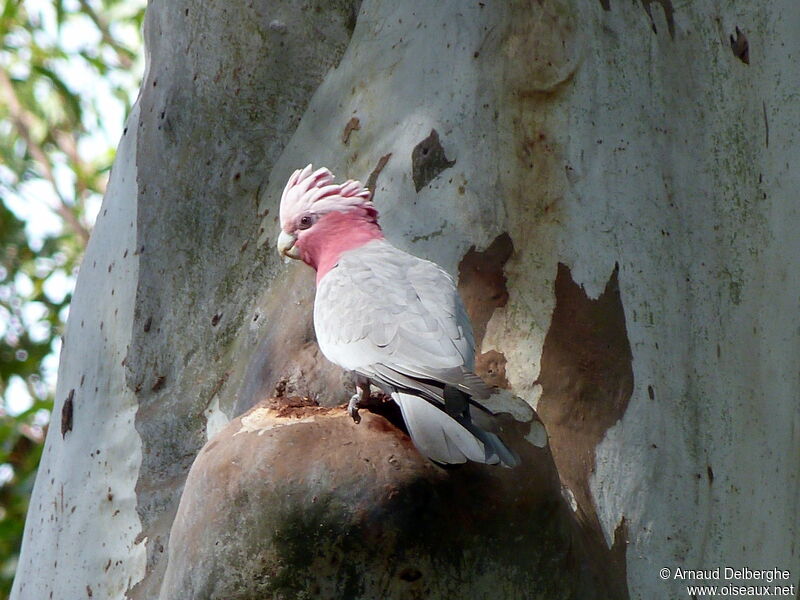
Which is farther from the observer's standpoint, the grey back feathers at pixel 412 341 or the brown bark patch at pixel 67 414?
the brown bark patch at pixel 67 414

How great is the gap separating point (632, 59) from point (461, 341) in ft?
3.76

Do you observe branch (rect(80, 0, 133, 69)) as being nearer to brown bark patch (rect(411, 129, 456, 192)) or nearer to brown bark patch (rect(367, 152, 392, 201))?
brown bark patch (rect(367, 152, 392, 201))

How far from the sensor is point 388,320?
2.35 meters

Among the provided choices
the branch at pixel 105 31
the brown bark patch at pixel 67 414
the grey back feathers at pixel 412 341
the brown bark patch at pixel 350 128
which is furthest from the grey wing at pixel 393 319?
the branch at pixel 105 31

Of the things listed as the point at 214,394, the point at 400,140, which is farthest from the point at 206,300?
the point at 400,140

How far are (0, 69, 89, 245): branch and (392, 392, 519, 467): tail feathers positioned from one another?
6.32m

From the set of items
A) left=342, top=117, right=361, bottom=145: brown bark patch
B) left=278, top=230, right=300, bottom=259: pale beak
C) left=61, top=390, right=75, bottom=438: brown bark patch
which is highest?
left=342, top=117, right=361, bottom=145: brown bark patch

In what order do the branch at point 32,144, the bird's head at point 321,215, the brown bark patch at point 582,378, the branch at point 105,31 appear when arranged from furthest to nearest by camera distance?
the branch at point 105,31 < the branch at point 32,144 < the bird's head at point 321,215 < the brown bark patch at point 582,378

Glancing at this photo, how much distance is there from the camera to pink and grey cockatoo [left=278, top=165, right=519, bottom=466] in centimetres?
203

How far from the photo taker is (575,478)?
8.07 ft

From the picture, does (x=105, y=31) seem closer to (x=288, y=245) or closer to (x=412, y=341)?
(x=288, y=245)

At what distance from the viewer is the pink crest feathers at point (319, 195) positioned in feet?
9.03

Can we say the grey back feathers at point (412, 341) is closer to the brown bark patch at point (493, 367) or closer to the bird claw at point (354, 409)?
the bird claw at point (354, 409)

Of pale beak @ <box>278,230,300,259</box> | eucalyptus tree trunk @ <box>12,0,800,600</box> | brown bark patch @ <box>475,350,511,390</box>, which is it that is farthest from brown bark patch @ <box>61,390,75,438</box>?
brown bark patch @ <box>475,350,511,390</box>
